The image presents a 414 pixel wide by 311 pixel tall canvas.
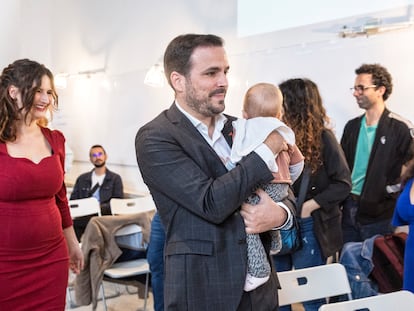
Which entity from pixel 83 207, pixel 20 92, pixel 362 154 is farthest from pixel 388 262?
pixel 83 207

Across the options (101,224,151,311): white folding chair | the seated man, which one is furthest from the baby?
the seated man

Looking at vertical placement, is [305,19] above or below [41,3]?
below

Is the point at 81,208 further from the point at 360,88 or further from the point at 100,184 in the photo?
the point at 360,88

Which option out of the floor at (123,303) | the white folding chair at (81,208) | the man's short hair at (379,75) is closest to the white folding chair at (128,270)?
the floor at (123,303)

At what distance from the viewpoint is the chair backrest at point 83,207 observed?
3846 mm

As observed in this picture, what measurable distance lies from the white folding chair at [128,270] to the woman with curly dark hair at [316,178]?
1.22m

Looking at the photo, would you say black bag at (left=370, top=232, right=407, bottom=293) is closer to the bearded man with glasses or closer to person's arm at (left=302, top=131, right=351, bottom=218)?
person's arm at (left=302, top=131, right=351, bottom=218)

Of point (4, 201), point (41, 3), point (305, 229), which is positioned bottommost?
point (305, 229)

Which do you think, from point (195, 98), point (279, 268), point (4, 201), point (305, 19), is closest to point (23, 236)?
point (4, 201)

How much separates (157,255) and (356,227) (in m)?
1.30

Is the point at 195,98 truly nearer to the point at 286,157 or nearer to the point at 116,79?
the point at 286,157

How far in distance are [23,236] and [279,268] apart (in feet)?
4.26

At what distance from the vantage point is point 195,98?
4.37 ft

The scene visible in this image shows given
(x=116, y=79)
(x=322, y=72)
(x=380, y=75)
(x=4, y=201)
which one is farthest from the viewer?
(x=116, y=79)
